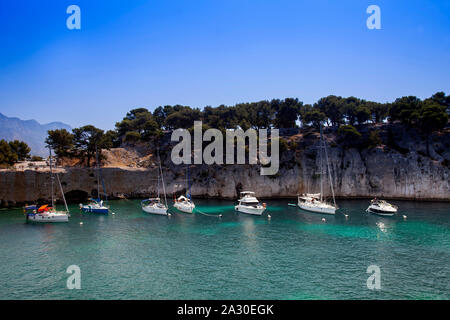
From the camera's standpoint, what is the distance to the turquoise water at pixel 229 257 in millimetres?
24188

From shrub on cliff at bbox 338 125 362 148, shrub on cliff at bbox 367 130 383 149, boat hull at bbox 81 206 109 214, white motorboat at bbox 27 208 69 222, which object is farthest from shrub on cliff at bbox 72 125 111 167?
shrub on cliff at bbox 367 130 383 149

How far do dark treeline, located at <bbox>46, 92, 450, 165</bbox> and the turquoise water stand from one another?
3016 centimetres

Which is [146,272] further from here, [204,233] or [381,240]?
[381,240]

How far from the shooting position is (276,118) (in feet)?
324

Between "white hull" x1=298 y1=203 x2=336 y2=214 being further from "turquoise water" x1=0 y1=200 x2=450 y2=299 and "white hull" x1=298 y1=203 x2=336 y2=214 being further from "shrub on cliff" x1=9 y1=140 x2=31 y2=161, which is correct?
"shrub on cliff" x1=9 y1=140 x2=31 y2=161

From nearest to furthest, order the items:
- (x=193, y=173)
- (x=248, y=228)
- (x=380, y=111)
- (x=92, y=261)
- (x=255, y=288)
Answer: (x=255, y=288) → (x=92, y=261) → (x=248, y=228) → (x=193, y=173) → (x=380, y=111)

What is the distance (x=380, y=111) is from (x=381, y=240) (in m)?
65.6

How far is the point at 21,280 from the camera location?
26.5 m

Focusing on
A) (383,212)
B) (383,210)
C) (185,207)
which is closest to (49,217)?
(185,207)

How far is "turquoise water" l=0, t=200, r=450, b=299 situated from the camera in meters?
24.2

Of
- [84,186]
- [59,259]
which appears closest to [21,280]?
[59,259]

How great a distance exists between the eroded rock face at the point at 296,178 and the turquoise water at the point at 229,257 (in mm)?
18219

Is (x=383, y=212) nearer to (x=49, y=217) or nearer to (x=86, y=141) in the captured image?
(x=49, y=217)
